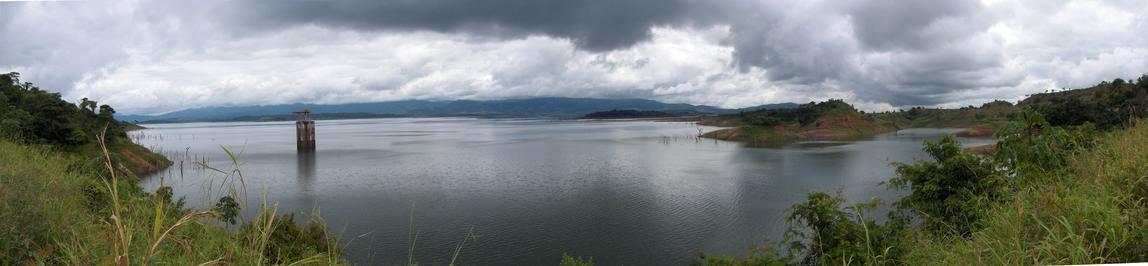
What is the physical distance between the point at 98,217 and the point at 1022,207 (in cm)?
957

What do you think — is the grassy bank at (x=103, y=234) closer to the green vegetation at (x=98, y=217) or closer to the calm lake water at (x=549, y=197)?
the green vegetation at (x=98, y=217)

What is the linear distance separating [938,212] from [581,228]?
11.7 meters

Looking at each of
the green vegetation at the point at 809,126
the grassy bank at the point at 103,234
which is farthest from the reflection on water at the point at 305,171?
the green vegetation at the point at 809,126

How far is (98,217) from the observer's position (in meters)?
6.57

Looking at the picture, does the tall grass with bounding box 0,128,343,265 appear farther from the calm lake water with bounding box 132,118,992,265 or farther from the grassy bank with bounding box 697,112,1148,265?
the grassy bank with bounding box 697,112,1148,265

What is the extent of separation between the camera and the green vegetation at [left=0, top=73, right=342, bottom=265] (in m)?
2.69

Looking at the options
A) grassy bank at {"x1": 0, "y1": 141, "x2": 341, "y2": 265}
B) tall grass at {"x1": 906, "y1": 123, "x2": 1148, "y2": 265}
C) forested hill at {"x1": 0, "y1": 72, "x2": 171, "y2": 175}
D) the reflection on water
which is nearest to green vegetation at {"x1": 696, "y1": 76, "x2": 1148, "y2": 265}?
tall grass at {"x1": 906, "y1": 123, "x2": 1148, "y2": 265}

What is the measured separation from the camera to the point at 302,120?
196 feet

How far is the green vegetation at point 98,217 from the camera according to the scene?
2686 millimetres

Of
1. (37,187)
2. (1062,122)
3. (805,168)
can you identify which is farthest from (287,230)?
(1062,122)

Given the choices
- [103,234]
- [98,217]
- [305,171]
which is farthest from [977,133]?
[103,234]

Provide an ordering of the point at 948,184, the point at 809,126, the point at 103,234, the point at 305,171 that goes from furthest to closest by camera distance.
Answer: the point at 809,126 → the point at 305,171 → the point at 948,184 → the point at 103,234

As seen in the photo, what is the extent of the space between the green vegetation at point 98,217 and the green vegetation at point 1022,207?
347cm

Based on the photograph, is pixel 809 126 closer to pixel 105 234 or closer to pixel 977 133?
pixel 977 133
